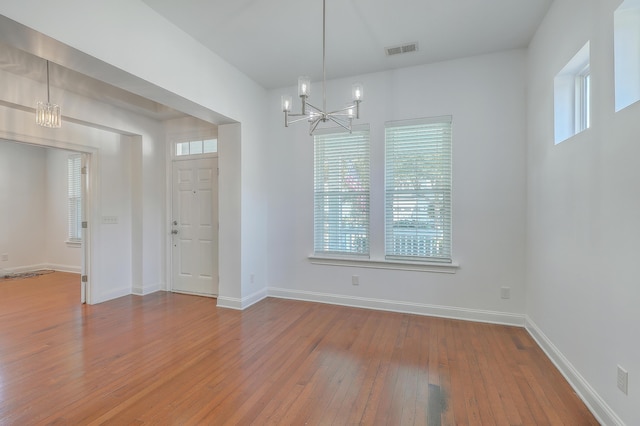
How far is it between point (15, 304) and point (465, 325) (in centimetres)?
614

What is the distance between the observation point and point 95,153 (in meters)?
4.46

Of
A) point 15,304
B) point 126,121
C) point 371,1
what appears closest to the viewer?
point 371,1

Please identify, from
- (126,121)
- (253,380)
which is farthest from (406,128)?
(126,121)

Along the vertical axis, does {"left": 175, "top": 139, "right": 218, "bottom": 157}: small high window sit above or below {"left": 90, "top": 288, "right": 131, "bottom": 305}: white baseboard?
above

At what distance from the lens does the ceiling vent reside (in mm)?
3327

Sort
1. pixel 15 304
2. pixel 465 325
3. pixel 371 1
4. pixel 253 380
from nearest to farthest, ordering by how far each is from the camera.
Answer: pixel 253 380 < pixel 371 1 < pixel 465 325 < pixel 15 304

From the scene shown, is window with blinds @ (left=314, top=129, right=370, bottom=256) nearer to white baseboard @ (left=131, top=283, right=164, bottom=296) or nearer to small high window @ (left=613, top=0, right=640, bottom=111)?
small high window @ (left=613, top=0, right=640, bottom=111)

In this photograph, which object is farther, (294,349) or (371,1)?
(294,349)

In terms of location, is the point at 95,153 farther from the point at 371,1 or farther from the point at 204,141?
the point at 371,1

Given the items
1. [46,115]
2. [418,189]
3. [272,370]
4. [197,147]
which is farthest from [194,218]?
[418,189]

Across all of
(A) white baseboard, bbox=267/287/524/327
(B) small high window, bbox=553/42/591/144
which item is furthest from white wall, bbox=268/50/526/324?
(B) small high window, bbox=553/42/591/144

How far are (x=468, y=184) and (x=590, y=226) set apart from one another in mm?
1590

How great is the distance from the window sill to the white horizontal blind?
93 millimetres

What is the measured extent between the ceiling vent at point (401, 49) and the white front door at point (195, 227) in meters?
2.94
